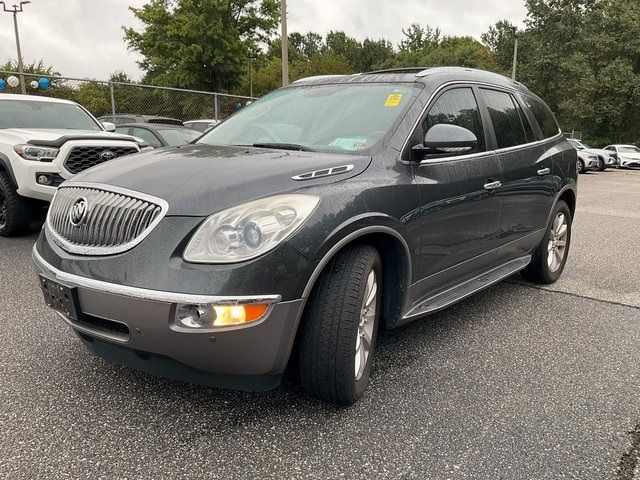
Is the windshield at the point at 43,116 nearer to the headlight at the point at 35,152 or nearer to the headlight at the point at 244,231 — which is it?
the headlight at the point at 35,152

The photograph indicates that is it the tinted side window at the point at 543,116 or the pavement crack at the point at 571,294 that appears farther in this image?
the tinted side window at the point at 543,116

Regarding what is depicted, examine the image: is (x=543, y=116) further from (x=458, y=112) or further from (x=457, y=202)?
(x=457, y=202)

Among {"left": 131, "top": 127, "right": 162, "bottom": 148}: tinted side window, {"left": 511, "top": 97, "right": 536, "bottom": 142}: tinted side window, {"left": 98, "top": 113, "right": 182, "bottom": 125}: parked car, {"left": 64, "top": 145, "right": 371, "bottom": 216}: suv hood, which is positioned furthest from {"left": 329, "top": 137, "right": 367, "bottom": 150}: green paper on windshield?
{"left": 98, "top": 113, "right": 182, "bottom": 125}: parked car

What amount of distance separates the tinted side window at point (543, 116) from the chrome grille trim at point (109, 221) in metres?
3.49

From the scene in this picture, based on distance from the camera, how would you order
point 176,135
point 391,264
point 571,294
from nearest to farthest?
point 391,264 → point 571,294 → point 176,135

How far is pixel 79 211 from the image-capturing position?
97.8 inches

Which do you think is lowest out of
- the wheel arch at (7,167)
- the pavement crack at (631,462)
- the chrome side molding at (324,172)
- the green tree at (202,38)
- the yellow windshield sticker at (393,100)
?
the pavement crack at (631,462)

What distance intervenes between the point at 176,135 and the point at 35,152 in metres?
4.19

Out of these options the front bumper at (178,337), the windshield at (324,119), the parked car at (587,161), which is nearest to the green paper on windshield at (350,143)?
the windshield at (324,119)

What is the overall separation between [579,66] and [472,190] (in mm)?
42061

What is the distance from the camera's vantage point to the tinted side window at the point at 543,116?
4.65 m

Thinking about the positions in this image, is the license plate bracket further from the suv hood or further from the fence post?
the fence post

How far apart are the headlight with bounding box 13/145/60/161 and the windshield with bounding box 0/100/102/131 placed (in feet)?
4.02

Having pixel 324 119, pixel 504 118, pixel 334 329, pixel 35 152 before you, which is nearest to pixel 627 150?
pixel 504 118
